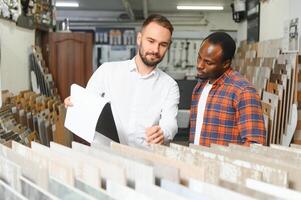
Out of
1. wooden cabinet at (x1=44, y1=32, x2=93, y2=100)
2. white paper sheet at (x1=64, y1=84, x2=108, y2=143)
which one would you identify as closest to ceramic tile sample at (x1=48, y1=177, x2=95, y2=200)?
white paper sheet at (x1=64, y1=84, x2=108, y2=143)

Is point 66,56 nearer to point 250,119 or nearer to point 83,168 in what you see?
point 250,119

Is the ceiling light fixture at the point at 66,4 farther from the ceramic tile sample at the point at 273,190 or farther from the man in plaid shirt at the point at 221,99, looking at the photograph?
the ceramic tile sample at the point at 273,190

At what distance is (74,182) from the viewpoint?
61 cm

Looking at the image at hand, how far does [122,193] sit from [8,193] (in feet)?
0.74

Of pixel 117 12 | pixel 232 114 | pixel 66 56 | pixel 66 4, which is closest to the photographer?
pixel 232 114

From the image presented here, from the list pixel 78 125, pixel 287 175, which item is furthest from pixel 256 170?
pixel 78 125

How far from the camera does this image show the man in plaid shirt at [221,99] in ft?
4.96

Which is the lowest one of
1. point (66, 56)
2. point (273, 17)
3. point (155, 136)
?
point (155, 136)

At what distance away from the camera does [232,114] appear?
156 centimetres

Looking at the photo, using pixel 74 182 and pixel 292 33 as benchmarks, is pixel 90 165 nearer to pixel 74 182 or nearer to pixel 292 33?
pixel 74 182

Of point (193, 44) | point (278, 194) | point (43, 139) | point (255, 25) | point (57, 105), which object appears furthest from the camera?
point (193, 44)

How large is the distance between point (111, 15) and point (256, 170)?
1109 cm

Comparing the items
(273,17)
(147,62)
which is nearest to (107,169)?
(147,62)

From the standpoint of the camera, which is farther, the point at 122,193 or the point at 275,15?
the point at 275,15
